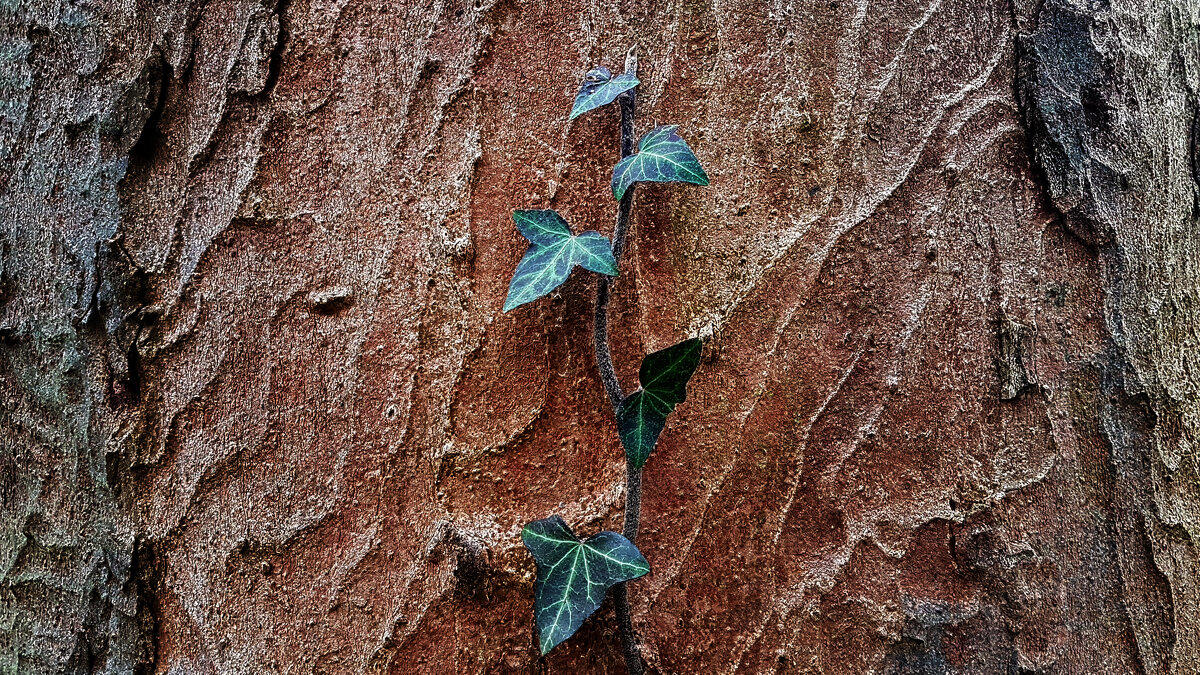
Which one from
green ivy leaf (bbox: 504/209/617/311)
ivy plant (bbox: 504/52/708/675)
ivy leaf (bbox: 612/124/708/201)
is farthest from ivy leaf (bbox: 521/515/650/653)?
ivy leaf (bbox: 612/124/708/201)

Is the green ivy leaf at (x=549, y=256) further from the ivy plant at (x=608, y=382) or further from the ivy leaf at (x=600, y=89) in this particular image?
the ivy leaf at (x=600, y=89)

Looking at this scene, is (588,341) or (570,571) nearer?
(570,571)

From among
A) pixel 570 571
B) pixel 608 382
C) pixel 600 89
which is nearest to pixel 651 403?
pixel 608 382

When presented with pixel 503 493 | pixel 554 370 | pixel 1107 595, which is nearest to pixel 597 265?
pixel 554 370

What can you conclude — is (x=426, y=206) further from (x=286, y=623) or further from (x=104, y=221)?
(x=286, y=623)

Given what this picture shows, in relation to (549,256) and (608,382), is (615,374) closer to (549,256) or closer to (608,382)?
(608,382)

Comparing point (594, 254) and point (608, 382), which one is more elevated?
point (594, 254)
